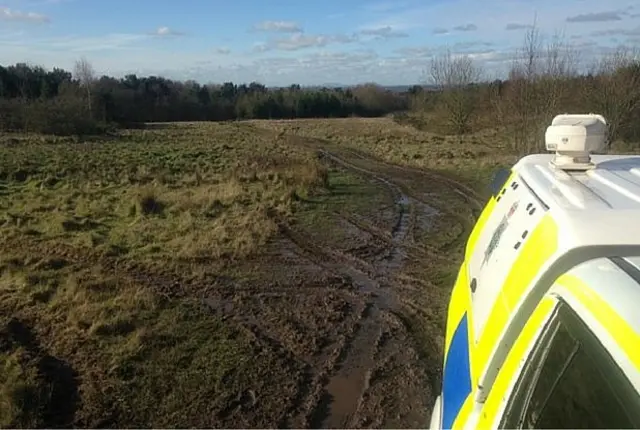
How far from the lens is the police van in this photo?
4.30 ft

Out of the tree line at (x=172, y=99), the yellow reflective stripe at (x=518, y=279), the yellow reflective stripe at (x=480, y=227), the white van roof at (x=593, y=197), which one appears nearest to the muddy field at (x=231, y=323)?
the yellow reflective stripe at (x=480, y=227)

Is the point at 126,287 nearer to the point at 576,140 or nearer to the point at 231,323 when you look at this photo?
the point at 231,323

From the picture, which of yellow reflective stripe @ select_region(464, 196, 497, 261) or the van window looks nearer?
the van window

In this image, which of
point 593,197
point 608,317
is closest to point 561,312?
point 608,317

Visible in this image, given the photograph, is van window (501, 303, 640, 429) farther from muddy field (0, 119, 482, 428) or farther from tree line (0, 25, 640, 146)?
tree line (0, 25, 640, 146)

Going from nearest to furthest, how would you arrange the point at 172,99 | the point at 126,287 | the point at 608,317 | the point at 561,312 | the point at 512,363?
the point at 608,317, the point at 561,312, the point at 512,363, the point at 126,287, the point at 172,99

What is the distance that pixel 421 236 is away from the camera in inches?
489

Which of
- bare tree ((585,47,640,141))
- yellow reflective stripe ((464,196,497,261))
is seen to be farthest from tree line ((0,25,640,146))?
yellow reflective stripe ((464,196,497,261))

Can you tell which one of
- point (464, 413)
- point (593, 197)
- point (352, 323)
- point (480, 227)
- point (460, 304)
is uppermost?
point (593, 197)

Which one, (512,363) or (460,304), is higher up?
(512,363)

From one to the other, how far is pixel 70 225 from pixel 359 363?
9000mm

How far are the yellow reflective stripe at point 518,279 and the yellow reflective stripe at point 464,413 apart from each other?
0.09 meters

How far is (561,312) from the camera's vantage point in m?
1.46

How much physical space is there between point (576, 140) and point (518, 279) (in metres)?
0.80
